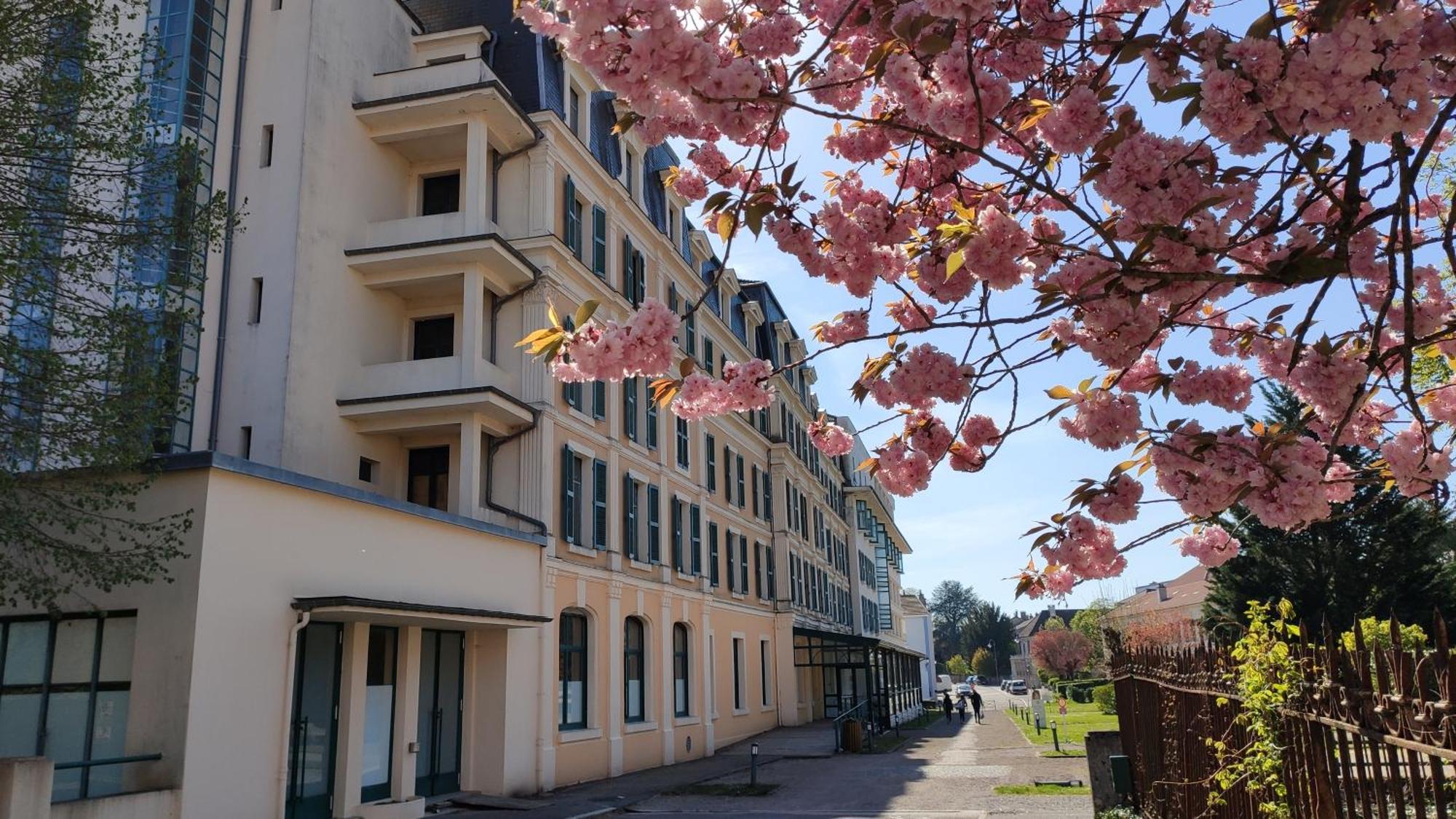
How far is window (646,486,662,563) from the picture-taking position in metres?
24.2

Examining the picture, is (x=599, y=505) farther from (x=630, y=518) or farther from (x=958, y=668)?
(x=958, y=668)

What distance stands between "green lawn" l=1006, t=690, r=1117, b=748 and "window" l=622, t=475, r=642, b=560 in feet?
34.3

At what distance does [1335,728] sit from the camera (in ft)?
11.7

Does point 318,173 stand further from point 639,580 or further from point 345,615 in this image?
point 639,580

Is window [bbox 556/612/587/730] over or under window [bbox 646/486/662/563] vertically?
under

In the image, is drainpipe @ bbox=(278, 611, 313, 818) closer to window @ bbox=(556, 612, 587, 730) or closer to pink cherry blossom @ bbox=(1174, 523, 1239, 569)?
window @ bbox=(556, 612, 587, 730)

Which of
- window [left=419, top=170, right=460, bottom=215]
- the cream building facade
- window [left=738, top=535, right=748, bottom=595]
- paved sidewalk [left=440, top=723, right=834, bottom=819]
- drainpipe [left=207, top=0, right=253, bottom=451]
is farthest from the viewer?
window [left=738, top=535, right=748, bottom=595]

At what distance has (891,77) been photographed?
14.0ft

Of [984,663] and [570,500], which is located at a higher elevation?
[570,500]

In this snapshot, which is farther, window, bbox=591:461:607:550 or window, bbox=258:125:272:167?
window, bbox=591:461:607:550

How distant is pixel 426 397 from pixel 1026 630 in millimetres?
156628

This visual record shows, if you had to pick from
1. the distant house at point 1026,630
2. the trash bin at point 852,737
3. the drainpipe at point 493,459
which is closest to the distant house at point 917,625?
the distant house at point 1026,630

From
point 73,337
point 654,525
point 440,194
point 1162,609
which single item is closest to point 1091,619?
point 1162,609

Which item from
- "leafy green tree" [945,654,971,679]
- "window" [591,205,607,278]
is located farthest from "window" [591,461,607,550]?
"leafy green tree" [945,654,971,679]
